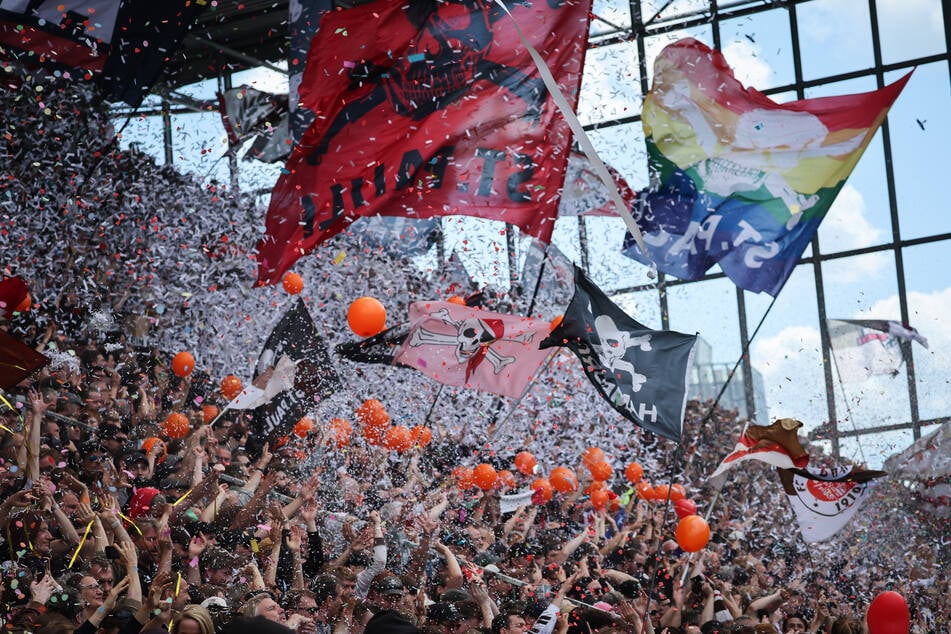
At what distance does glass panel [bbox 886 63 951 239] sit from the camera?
1855 centimetres

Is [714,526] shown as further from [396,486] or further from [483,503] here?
[396,486]

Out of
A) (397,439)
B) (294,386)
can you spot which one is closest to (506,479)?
(397,439)

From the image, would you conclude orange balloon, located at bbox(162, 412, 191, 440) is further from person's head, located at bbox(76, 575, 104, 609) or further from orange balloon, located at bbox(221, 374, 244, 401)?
person's head, located at bbox(76, 575, 104, 609)

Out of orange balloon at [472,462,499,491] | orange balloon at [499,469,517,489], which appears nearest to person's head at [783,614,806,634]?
orange balloon at [472,462,499,491]

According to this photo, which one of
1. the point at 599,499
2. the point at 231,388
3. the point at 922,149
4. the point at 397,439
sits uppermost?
the point at 922,149

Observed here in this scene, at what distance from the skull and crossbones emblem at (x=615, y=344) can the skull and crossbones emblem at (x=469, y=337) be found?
1316mm

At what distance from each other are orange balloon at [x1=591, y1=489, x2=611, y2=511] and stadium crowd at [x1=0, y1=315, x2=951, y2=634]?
0.11m

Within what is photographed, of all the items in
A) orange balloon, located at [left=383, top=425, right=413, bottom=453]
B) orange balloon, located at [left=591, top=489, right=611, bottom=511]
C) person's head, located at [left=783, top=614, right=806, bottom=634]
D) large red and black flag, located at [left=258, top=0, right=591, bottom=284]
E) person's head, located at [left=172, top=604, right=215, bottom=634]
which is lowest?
person's head, located at [left=783, top=614, right=806, bottom=634]

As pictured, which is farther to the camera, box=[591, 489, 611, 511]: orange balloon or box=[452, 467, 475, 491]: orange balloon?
box=[591, 489, 611, 511]: orange balloon

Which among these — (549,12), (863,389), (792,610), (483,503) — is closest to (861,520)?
(863,389)

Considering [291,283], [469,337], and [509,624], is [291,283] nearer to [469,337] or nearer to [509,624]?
[469,337]

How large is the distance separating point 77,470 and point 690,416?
11104 millimetres

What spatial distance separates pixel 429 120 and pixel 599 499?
188 inches

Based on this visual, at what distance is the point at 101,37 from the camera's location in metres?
13.5
